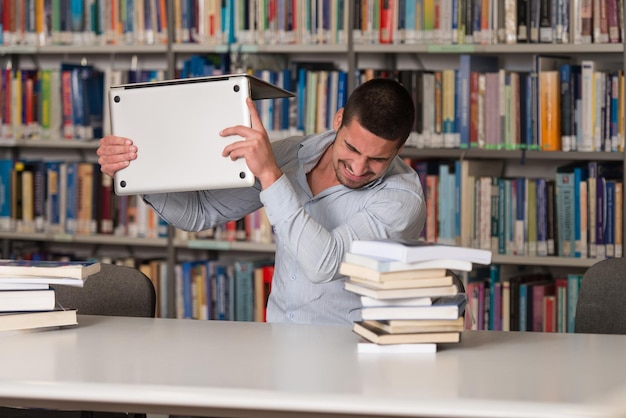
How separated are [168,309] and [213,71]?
98cm

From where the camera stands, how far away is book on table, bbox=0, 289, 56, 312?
1.97 meters

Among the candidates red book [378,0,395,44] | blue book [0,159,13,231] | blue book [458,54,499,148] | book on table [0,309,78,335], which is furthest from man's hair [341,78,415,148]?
blue book [0,159,13,231]

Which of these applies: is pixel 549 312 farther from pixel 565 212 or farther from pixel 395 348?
pixel 395 348

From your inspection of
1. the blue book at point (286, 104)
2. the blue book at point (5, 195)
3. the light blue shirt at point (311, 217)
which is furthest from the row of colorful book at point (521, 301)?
the blue book at point (5, 195)

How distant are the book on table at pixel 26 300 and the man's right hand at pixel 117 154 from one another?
286mm

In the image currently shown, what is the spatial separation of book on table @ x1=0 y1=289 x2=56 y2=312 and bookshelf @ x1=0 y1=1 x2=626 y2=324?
1794 millimetres

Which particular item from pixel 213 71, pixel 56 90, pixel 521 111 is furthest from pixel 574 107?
pixel 56 90

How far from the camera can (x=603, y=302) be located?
90.5 inches

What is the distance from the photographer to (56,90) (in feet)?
13.3

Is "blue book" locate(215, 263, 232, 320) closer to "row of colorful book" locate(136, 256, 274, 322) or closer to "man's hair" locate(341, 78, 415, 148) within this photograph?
"row of colorful book" locate(136, 256, 274, 322)

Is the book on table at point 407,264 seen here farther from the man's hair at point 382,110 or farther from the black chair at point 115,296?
the black chair at point 115,296

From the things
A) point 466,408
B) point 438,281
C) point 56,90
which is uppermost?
point 56,90

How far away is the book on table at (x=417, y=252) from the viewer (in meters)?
1.78

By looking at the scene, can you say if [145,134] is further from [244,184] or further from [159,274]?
[159,274]
